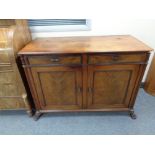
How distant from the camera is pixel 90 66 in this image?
117cm

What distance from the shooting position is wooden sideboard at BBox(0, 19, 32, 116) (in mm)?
1126

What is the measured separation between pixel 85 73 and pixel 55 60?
0.96ft

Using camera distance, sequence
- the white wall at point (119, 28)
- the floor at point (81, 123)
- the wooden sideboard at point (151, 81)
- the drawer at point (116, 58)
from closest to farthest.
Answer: the drawer at point (116, 58) < the floor at point (81, 123) < the white wall at point (119, 28) < the wooden sideboard at point (151, 81)

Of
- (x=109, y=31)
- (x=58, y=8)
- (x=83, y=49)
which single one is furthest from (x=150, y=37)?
(x=58, y=8)

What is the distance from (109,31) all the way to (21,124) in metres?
1.46

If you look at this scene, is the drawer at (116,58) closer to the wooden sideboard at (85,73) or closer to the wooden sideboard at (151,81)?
the wooden sideboard at (85,73)

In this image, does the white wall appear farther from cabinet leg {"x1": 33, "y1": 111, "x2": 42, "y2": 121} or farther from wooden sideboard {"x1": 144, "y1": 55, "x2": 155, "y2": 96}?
cabinet leg {"x1": 33, "y1": 111, "x2": 42, "y2": 121}

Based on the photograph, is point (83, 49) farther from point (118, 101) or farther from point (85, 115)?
point (85, 115)

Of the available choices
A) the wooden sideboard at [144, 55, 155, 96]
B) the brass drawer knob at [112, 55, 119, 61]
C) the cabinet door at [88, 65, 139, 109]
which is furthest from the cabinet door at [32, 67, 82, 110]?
the wooden sideboard at [144, 55, 155, 96]

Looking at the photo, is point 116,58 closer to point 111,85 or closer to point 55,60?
point 111,85

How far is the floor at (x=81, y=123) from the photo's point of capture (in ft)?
4.63

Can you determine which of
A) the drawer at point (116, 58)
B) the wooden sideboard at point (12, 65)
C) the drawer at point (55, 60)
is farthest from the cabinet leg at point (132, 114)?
the wooden sideboard at point (12, 65)

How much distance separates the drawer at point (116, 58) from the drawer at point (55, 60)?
0.12 m

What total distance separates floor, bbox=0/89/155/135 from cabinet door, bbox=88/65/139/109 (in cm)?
18
